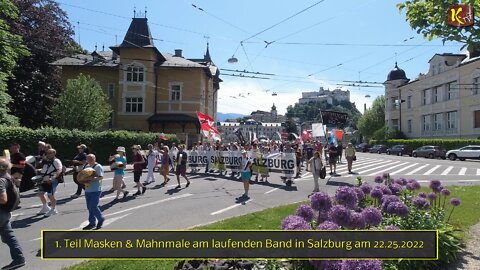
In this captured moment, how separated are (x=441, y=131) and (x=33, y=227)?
54.9 metres

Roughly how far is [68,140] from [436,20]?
22.7 m

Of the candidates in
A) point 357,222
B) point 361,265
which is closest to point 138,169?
point 357,222

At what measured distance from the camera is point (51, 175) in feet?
34.1

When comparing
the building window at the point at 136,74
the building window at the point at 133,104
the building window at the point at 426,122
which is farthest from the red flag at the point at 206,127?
the building window at the point at 426,122

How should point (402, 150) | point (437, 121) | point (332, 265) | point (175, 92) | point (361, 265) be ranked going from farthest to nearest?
point (437, 121) < point (402, 150) < point (175, 92) < point (332, 265) < point (361, 265)

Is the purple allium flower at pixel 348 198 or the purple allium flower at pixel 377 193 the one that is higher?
the purple allium flower at pixel 348 198

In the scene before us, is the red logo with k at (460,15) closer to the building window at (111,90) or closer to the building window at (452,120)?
the building window at (111,90)

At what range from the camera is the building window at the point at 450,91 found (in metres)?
49.2

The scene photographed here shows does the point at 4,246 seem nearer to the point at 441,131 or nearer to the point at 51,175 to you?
the point at 51,175

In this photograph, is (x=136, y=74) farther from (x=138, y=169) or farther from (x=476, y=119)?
(x=476, y=119)
